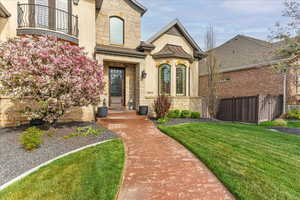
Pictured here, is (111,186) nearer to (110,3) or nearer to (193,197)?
(193,197)

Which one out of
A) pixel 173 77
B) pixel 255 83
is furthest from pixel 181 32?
pixel 255 83

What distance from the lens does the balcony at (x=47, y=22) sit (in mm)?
7688

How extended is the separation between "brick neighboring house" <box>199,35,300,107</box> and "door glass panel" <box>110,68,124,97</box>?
8122 mm

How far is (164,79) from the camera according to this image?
1226 cm

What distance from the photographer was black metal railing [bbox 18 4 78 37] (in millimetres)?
7859

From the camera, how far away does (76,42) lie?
8.66 metres

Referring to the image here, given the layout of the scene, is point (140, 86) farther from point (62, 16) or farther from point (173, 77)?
point (62, 16)

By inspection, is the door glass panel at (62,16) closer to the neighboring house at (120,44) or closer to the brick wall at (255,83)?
the neighboring house at (120,44)

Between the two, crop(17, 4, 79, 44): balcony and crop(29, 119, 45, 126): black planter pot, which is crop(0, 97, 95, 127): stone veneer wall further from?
crop(17, 4, 79, 44): balcony

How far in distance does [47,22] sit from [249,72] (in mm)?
16319

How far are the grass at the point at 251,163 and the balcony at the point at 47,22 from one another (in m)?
7.39

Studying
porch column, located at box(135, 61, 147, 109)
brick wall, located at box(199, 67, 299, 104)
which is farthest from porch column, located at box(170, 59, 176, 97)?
brick wall, located at box(199, 67, 299, 104)

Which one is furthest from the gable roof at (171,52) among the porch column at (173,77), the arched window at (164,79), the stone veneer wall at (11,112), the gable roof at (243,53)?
the stone veneer wall at (11,112)

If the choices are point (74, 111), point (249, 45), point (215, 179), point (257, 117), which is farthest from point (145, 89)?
point (249, 45)
